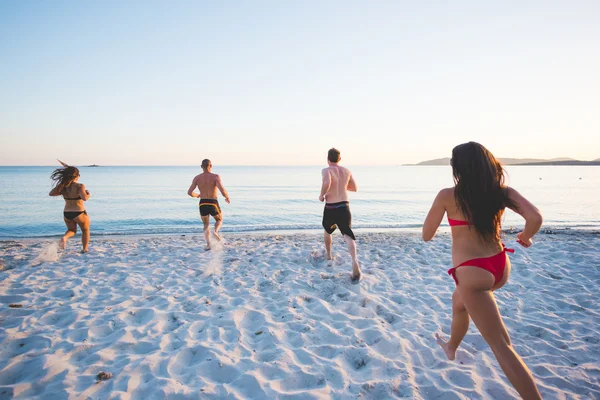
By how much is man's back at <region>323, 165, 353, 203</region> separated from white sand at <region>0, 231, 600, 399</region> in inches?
54.4

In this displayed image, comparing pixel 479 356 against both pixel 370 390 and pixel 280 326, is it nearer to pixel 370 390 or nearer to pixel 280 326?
pixel 370 390

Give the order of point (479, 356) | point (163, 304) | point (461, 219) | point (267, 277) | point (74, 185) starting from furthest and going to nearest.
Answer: point (74, 185), point (267, 277), point (163, 304), point (479, 356), point (461, 219)

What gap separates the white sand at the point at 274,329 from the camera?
8.98 feet

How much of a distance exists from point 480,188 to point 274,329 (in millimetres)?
2680

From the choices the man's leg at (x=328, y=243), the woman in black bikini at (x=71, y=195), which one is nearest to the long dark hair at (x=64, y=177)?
the woman in black bikini at (x=71, y=195)

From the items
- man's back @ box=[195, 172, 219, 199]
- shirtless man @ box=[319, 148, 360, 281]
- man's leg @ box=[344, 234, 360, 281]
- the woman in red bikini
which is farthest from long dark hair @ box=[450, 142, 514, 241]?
man's back @ box=[195, 172, 219, 199]

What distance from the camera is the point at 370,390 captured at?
2.67 metres

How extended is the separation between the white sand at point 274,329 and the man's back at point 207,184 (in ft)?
5.65

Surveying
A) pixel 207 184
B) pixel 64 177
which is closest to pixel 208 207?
pixel 207 184

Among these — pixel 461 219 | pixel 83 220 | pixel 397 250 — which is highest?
pixel 461 219

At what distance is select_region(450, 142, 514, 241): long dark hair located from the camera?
2209mm

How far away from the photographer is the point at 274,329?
368 centimetres

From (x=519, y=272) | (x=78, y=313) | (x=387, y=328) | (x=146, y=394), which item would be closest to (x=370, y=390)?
(x=387, y=328)

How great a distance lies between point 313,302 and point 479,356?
6.80 feet
